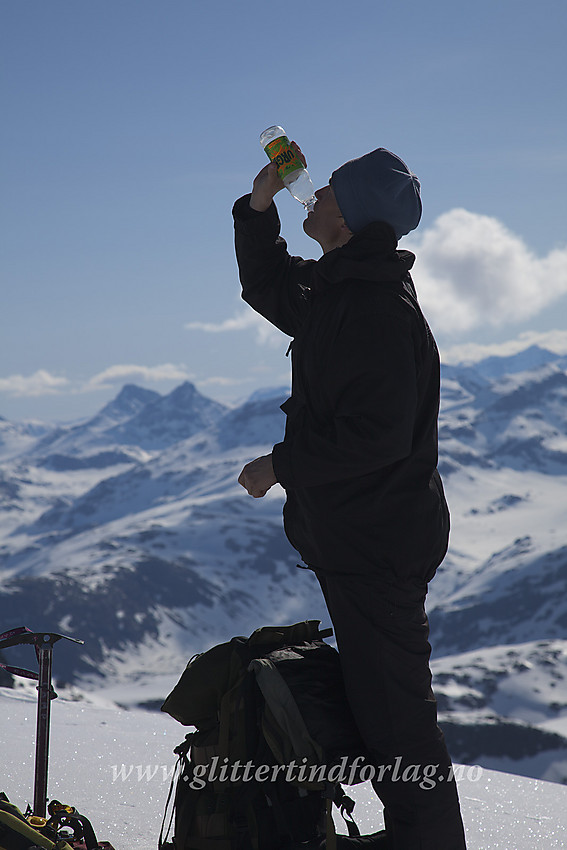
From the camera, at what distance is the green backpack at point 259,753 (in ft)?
12.2

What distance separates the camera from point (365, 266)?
148 inches

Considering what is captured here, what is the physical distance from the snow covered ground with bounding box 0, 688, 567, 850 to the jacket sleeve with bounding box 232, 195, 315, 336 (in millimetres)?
3406

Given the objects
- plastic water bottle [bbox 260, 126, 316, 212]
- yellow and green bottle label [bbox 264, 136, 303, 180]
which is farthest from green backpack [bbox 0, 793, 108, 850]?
yellow and green bottle label [bbox 264, 136, 303, 180]

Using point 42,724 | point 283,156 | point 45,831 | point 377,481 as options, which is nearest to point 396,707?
point 377,481

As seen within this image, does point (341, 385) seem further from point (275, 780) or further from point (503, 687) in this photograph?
point (503, 687)

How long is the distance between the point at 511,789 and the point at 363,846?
158 inches

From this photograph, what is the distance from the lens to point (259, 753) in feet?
12.3

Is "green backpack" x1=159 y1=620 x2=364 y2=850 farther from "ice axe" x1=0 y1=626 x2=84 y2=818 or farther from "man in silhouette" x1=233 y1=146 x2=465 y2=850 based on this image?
"ice axe" x1=0 y1=626 x2=84 y2=818

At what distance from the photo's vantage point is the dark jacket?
3.64 m

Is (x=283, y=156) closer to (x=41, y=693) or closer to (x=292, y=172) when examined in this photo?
(x=292, y=172)

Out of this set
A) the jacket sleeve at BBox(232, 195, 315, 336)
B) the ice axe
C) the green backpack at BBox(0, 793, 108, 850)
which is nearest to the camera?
the green backpack at BBox(0, 793, 108, 850)

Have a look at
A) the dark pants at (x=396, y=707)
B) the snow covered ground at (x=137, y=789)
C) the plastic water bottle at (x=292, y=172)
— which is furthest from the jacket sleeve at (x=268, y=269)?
the snow covered ground at (x=137, y=789)

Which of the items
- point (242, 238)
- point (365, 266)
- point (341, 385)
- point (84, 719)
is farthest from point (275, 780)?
point (84, 719)

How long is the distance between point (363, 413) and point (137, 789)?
13.6ft
